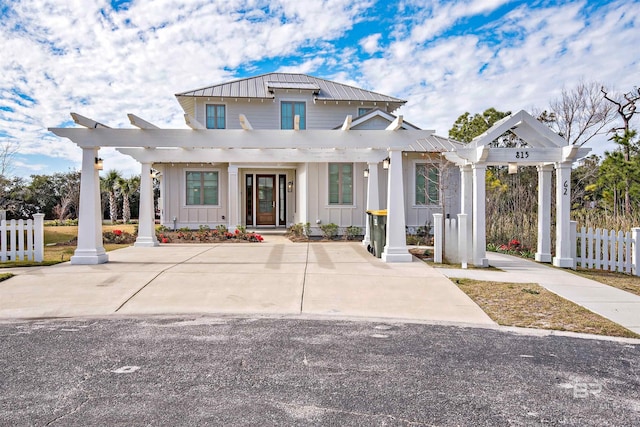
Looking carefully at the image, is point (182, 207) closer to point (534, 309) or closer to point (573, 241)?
point (573, 241)

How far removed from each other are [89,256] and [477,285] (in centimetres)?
805

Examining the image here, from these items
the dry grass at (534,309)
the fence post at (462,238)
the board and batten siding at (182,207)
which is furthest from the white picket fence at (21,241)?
the fence post at (462,238)

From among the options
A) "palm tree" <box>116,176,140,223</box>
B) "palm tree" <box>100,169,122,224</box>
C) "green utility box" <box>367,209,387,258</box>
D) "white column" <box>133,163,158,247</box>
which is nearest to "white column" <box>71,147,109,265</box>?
"white column" <box>133,163,158,247</box>

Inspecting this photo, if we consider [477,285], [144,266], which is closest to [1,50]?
[144,266]

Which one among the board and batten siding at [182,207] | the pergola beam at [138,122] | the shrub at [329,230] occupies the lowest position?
the shrub at [329,230]

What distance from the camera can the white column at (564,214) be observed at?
913 centimetres

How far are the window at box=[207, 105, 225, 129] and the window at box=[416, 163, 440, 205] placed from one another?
877 cm

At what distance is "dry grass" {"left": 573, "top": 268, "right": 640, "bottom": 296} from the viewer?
23.8ft

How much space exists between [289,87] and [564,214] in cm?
1260

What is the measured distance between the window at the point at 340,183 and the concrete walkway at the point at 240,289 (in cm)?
594

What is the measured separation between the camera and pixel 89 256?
9031 mm

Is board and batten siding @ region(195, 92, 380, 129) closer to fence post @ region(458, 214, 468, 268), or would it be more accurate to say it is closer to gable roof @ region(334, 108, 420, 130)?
gable roof @ region(334, 108, 420, 130)

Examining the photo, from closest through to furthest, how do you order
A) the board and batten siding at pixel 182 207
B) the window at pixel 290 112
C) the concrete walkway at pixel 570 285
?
the concrete walkway at pixel 570 285
the board and batten siding at pixel 182 207
the window at pixel 290 112

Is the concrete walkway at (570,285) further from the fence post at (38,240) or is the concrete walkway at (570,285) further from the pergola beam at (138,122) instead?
the fence post at (38,240)
